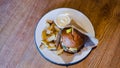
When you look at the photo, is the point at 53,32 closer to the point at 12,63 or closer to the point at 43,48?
the point at 43,48

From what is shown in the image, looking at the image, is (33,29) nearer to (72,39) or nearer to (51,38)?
(51,38)

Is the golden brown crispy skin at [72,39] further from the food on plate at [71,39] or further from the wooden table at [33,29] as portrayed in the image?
the wooden table at [33,29]

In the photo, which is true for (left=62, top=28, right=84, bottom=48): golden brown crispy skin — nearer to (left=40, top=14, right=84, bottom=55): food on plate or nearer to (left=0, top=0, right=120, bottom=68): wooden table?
(left=40, top=14, right=84, bottom=55): food on plate

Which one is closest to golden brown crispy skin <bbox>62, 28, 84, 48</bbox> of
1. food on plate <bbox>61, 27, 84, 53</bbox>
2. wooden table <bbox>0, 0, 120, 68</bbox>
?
food on plate <bbox>61, 27, 84, 53</bbox>

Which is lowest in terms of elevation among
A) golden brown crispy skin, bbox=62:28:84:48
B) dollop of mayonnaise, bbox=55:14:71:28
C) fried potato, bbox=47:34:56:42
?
golden brown crispy skin, bbox=62:28:84:48

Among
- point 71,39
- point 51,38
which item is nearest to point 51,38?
point 51,38

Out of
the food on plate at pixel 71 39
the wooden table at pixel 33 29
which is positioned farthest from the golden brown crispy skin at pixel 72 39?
the wooden table at pixel 33 29
